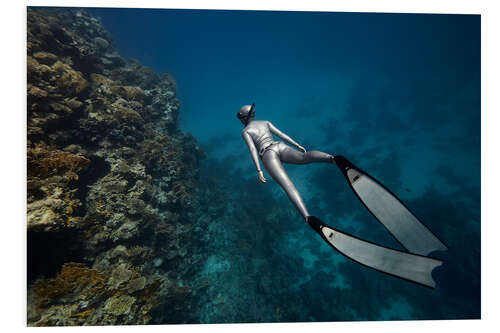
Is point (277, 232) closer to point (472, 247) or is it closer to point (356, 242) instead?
point (356, 242)

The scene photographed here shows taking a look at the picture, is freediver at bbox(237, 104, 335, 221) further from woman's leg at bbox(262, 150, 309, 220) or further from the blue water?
the blue water

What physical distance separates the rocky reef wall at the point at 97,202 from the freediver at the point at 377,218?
15.0ft

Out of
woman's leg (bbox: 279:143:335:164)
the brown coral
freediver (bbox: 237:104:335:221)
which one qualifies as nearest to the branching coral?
the brown coral

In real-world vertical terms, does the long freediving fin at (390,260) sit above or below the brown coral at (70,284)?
above

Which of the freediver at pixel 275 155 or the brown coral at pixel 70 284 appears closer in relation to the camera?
the freediver at pixel 275 155

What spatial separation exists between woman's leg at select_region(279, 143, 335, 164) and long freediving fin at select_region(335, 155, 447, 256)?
38 cm

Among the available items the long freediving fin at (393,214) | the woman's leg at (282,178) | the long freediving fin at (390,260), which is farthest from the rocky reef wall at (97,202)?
the long freediving fin at (393,214)

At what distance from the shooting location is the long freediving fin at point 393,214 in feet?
8.05

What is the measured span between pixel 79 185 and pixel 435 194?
18.8 meters

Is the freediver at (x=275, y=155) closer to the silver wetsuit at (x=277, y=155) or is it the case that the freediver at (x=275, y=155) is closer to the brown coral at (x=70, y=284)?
the silver wetsuit at (x=277, y=155)

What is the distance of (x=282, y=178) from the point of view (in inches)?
104

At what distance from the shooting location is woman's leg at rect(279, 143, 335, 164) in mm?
2316

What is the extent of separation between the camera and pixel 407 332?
3.51 m
